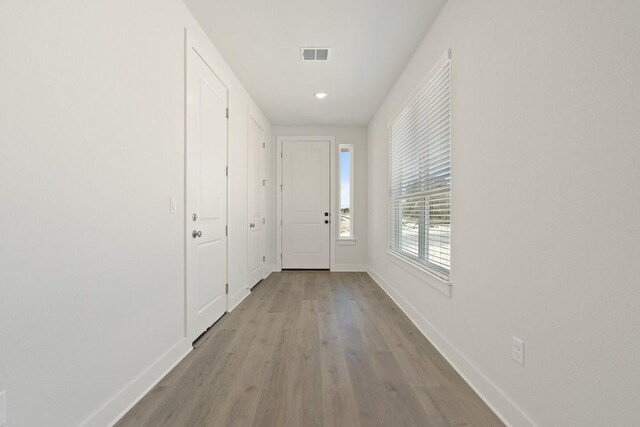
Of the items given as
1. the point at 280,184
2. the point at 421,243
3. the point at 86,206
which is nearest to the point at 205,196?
the point at 86,206

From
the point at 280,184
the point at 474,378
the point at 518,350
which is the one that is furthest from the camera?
the point at 280,184

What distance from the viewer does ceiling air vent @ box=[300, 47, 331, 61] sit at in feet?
10.1

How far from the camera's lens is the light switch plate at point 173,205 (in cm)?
217

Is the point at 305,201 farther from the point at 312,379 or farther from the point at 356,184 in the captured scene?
the point at 312,379

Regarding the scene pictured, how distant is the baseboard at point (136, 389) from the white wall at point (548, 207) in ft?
6.08

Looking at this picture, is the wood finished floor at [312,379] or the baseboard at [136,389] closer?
the baseboard at [136,389]

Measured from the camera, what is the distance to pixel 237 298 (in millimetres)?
3697

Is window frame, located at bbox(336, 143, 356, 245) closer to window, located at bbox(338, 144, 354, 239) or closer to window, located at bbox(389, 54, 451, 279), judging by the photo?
window, located at bbox(338, 144, 354, 239)

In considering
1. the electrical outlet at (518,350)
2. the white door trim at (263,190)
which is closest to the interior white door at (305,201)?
the white door trim at (263,190)

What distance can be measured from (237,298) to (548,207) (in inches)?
125

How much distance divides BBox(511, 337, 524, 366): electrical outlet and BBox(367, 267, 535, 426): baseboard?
0.22 metres

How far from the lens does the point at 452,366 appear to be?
7.09 ft

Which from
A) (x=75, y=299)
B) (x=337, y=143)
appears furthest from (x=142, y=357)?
(x=337, y=143)

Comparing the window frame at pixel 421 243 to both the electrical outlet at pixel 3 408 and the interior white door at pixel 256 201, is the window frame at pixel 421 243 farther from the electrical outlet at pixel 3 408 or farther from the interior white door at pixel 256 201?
the electrical outlet at pixel 3 408
